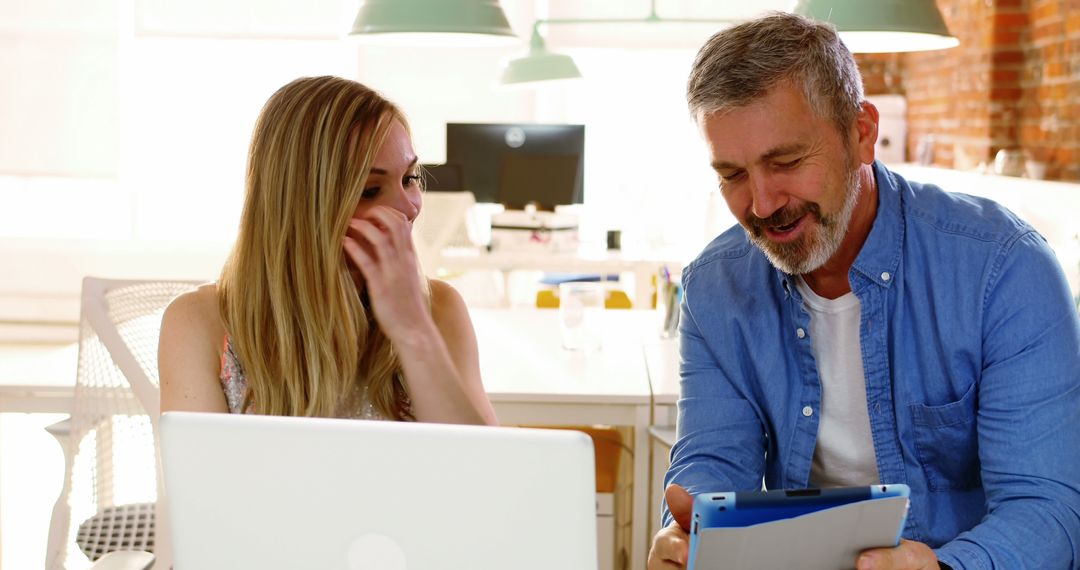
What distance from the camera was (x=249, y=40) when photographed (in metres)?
6.81

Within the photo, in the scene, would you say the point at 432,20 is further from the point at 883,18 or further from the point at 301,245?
the point at 301,245

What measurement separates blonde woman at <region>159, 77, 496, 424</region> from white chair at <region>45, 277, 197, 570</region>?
1.59 feet

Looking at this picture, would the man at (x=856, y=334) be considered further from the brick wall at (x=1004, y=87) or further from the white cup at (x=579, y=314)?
the brick wall at (x=1004, y=87)

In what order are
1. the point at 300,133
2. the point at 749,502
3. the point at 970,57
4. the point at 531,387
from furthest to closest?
the point at 970,57
the point at 531,387
the point at 300,133
the point at 749,502

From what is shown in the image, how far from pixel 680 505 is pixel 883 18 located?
154 cm

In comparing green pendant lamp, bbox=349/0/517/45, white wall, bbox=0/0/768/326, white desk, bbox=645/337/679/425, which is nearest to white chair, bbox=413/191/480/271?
white wall, bbox=0/0/768/326

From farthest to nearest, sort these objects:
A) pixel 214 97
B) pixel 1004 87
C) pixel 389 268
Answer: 1. pixel 214 97
2. pixel 1004 87
3. pixel 389 268

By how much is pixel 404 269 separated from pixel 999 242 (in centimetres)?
83

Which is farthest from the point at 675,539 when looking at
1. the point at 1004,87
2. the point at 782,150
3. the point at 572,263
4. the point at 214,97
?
the point at 214,97

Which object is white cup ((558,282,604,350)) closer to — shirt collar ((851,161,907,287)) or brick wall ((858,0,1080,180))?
shirt collar ((851,161,907,287))

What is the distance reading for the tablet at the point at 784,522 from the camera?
1.12 metres

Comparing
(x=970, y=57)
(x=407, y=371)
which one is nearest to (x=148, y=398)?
(x=407, y=371)

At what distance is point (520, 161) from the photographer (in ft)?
18.1

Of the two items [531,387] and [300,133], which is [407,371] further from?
[531,387]
